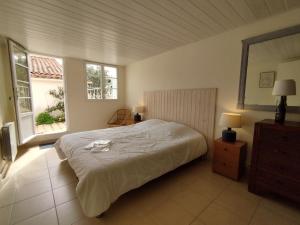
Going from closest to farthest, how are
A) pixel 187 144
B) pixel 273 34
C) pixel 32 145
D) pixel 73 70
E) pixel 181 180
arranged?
pixel 273 34
pixel 181 180
pixel 187 144
pixel 32 145
pixel 73 70

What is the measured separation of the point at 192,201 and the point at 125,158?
3.13 feet

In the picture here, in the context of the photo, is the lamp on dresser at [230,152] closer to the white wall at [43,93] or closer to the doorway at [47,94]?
the doorway at [47,94]

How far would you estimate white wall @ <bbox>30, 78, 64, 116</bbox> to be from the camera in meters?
5.91

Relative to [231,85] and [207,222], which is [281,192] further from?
[231,85]

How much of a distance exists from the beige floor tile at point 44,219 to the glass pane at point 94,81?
10.8ft

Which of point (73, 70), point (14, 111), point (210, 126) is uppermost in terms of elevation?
point (73, 70)

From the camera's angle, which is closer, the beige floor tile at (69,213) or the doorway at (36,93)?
the beige floor tile at (69,213)

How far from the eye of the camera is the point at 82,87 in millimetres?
4129

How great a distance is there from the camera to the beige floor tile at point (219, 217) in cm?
143

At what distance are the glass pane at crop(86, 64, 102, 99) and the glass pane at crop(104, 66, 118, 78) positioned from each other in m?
0.20

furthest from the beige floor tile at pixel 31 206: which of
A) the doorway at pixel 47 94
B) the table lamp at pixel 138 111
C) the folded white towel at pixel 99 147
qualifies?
the doorway at pixel 47 94

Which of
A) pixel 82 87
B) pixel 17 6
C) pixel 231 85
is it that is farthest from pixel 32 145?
pixel 231 85

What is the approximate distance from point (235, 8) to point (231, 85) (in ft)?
3.53

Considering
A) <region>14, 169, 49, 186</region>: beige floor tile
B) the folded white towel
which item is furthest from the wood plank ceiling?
<region>14, 169, 49, 186</region>: beige floor tile
